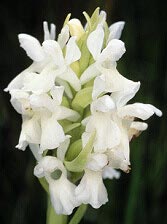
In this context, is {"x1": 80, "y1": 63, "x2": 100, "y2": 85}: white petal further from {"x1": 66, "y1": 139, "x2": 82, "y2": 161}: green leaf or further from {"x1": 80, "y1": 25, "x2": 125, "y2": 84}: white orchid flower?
{"x1": 66, "y1": 139, "x2": 82, "y2": 161}: green leaf

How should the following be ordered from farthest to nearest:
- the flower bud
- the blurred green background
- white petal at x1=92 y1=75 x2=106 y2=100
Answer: the blurred green background < the flower bud < white petal at x1=92 y1=75 x2=106 y2=100

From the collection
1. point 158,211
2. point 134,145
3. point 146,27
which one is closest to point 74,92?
point 134,145

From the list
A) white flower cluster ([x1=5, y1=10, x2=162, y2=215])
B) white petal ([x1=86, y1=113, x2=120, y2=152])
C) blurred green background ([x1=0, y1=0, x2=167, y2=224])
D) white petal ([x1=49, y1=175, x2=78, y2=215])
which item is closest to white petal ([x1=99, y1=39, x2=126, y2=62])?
white flower cluster ([x1=5, y1=10, x2=162, y2=215])

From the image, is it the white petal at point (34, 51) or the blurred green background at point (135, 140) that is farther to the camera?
the blurred green background at point (135, 140)

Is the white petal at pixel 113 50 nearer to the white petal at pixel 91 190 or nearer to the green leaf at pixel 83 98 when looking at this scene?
the green leaf at pixel 83 98

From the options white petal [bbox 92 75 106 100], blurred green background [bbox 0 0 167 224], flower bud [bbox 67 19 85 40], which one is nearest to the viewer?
white petal [bbox 92 75 106 100]

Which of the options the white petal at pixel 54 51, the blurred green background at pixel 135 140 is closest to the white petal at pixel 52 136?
the white petal at pixel 54 51
